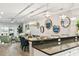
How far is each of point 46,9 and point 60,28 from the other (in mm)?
447

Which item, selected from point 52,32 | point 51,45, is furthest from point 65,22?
point 51,45

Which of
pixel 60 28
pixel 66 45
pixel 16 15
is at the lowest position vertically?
pixel 66 45

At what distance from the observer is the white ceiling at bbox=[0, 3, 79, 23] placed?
205 cm

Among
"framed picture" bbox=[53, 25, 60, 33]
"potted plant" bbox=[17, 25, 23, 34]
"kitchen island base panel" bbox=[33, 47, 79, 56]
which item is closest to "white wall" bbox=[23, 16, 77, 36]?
"framed picture" bbox=[53, 25, 60, 33]

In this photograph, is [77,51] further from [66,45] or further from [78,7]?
[78,7]

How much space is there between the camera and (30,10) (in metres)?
2.08

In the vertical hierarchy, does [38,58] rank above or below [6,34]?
below

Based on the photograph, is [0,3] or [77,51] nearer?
[0,3]

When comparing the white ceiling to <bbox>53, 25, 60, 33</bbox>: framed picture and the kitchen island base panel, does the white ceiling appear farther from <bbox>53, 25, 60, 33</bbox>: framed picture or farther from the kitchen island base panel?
the kitchen island base panel

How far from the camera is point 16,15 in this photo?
82.4 inches

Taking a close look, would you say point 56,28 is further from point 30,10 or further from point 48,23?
point 30,10

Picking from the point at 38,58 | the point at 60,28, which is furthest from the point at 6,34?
the point at 60,28

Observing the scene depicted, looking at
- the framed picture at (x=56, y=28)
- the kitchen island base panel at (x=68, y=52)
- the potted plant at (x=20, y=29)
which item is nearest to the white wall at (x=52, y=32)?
the framed picture at (x=56, y=28)

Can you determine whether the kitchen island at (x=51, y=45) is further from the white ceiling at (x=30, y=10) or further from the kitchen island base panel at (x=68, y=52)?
the white ceiling at (x=30, y=10)
